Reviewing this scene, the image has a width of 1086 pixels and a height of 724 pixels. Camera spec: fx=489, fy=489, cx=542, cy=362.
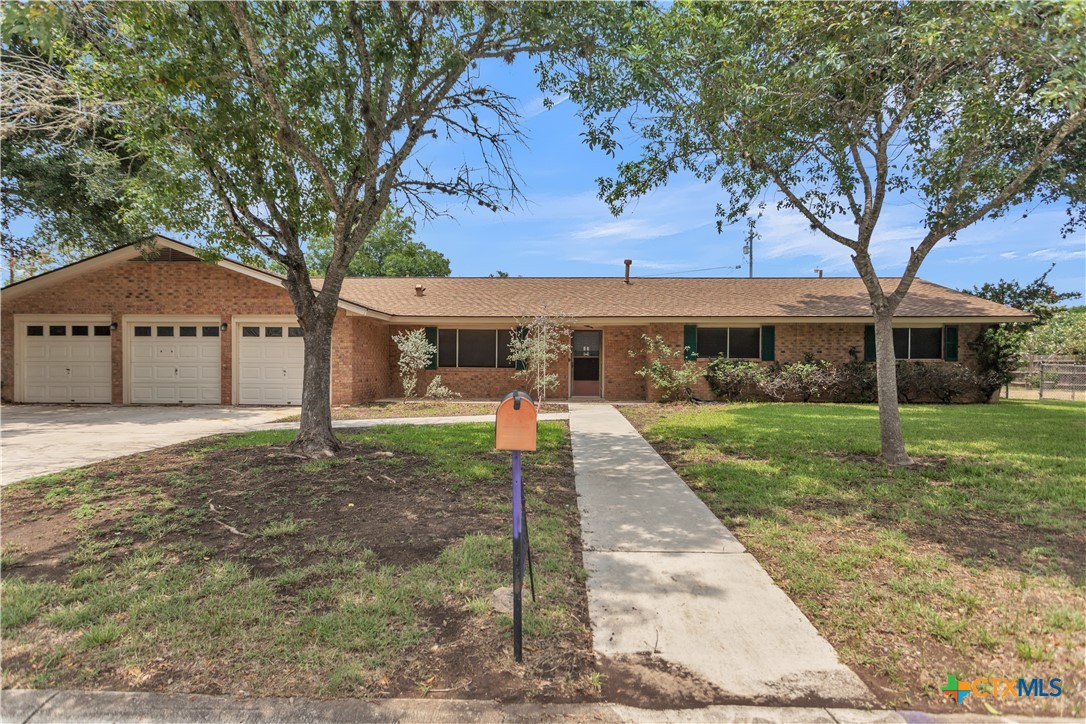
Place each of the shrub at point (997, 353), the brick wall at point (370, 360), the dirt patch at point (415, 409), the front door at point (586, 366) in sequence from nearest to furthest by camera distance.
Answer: the dirt patch at point (415, 409), the brick wall at point (370, 360), the shrub at point (997, 353), the front door at point (586, 366)

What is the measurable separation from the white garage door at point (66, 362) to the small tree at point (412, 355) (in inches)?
309

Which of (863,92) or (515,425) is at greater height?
(863,92)

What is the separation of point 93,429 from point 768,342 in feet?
55.0

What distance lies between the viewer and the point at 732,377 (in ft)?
48.3

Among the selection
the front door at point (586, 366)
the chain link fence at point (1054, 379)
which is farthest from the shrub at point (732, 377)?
the chain link fence at point (1054, 379)

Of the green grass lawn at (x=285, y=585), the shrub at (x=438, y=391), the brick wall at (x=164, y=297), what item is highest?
the brick wall at (x=164, y=297)

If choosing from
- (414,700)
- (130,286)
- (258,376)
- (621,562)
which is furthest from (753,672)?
(130,286)

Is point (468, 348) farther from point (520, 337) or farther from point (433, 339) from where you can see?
point (520, 337)

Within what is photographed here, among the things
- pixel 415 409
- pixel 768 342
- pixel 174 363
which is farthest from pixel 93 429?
pixel 768 342

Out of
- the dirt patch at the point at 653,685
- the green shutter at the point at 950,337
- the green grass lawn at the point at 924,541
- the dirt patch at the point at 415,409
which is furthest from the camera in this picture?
the green shutter at the point at 950,337

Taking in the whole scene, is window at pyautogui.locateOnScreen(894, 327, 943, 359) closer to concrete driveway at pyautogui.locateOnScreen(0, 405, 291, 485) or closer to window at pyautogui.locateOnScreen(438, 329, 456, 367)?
window at pyautogui.locateOnScreen(438, 329, 456, 367)

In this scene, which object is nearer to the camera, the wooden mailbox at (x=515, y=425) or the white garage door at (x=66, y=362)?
the wooden mailbox at (x=515, y=425)

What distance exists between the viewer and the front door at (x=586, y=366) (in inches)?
638

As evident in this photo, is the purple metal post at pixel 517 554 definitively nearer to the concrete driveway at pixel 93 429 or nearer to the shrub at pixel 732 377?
the concrete driveway at pixel 93 429
